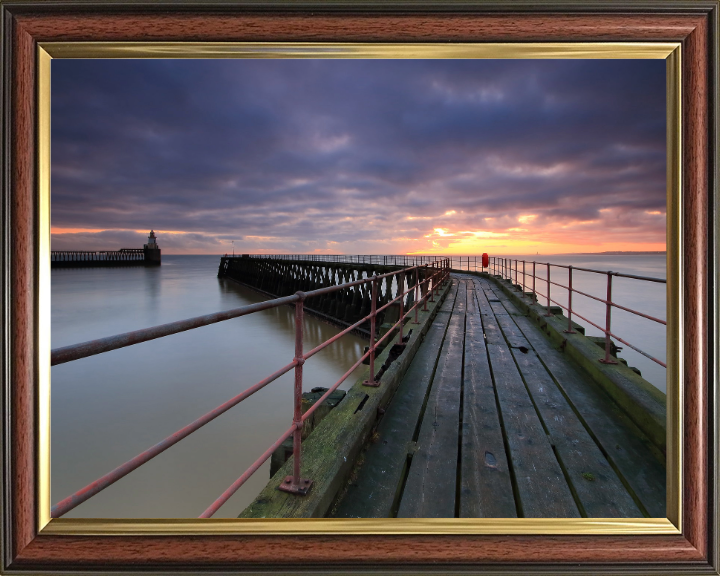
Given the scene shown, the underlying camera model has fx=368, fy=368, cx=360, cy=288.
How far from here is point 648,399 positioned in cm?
256

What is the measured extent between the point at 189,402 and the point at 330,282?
60.8 ft

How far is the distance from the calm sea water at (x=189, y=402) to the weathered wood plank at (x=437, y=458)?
111 cm

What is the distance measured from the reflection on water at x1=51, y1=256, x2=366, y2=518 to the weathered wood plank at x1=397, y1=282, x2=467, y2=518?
3.68 ft

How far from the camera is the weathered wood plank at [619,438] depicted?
1.82m

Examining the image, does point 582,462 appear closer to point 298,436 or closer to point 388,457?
point 388,457

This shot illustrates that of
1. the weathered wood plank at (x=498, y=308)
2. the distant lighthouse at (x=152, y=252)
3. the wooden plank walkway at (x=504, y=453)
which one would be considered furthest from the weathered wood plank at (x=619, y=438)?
the distant lighthouse at (x=152, y=252)

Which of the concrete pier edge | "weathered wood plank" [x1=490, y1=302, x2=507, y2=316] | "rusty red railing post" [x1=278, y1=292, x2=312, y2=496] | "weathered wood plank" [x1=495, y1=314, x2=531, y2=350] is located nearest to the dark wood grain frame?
"rusty red railing post" [x1=278, y1=292, x2=312, y2=496]

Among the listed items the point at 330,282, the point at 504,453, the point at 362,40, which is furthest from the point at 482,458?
the point at 330,282

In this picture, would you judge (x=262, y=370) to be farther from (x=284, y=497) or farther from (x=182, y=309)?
(x=182, y=309)

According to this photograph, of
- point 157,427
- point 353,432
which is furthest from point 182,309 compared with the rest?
point 353,432

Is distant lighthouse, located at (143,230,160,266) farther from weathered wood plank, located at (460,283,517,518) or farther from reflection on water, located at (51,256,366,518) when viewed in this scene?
weathered wood plank, located at (460,283,517,518)

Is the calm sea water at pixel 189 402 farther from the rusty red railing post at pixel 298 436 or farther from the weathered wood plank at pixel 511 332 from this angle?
the weathered wood plank at pixel 511 332

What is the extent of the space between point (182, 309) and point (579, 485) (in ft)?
121

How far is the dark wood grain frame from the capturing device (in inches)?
40.1
